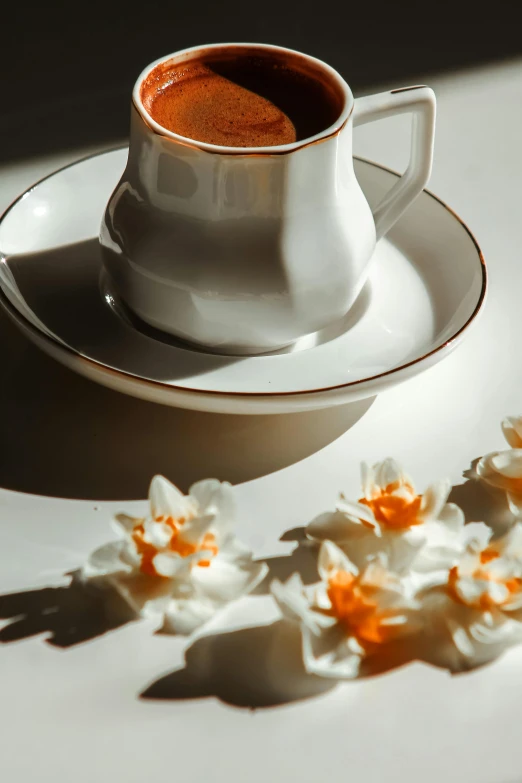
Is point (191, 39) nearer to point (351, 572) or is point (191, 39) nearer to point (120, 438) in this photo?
point (120, 438)

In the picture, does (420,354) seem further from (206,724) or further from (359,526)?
(206,724)

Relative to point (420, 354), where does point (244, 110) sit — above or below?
above

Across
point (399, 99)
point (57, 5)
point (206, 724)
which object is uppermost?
point (399, 99)

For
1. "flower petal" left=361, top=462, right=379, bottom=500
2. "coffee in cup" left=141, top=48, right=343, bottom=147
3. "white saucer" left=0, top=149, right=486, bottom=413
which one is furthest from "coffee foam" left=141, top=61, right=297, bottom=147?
"flower petal" left=361, top=462, right=379, bottom=500

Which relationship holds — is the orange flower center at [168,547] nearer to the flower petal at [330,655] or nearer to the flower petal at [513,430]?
the flower petal at [330,655]

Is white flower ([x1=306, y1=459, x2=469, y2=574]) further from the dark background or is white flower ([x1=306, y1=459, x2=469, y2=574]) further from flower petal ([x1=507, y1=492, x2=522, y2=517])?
the dark background

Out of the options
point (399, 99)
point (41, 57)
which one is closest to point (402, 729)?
point (399, 99)

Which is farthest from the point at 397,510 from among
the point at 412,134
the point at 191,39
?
the point at 191,39
